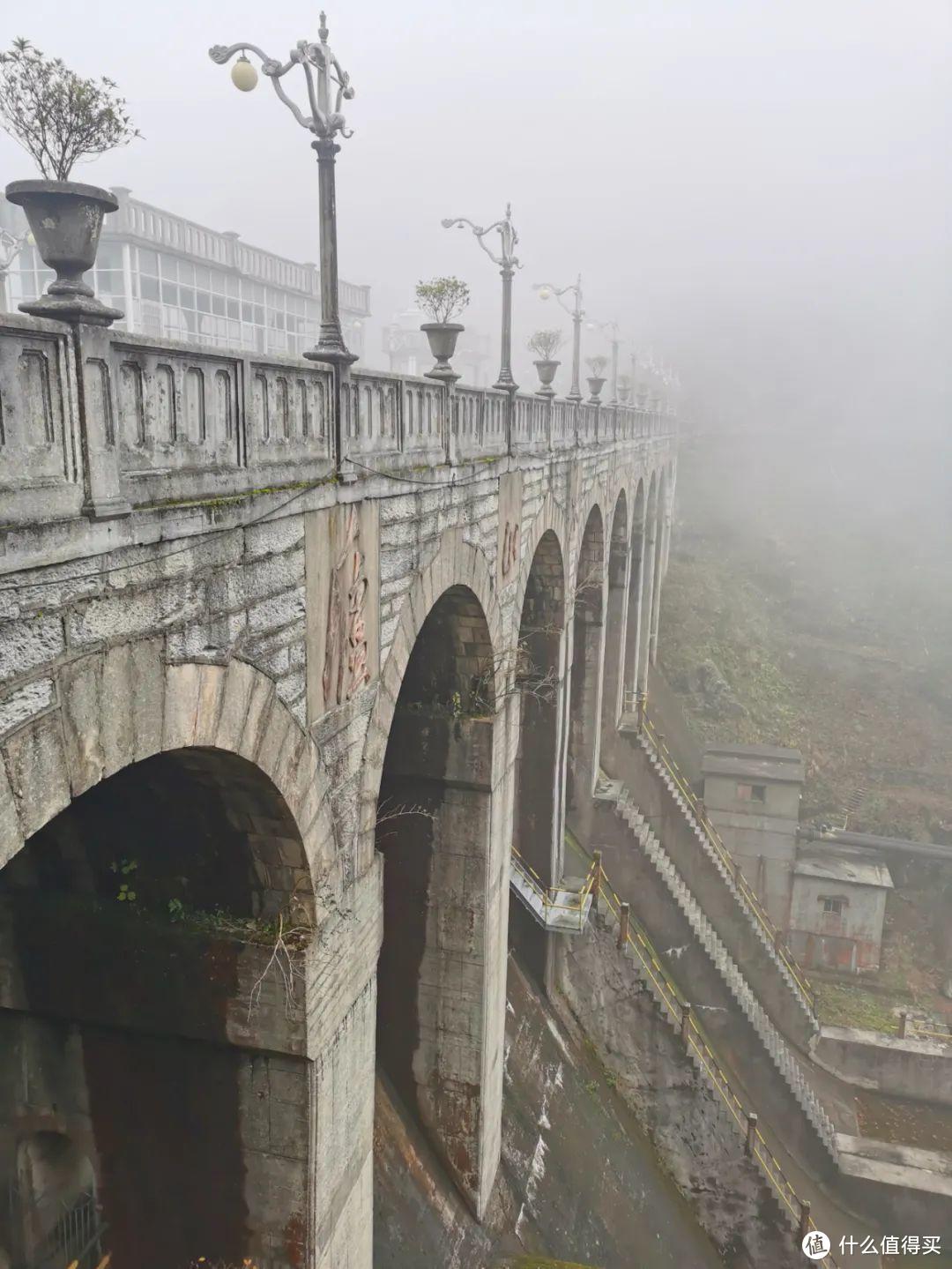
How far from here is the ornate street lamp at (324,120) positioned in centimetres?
570

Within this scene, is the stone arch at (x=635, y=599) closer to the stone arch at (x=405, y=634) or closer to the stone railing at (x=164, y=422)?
the stone arch at (x=405, y=634)

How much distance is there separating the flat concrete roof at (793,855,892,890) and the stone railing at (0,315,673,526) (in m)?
23.3

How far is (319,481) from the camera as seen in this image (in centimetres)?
605

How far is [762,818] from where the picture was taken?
27750mm

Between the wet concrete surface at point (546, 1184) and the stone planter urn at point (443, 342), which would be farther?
the wet concrete surface at point (546, 1184)

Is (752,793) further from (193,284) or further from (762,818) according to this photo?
(193,284)

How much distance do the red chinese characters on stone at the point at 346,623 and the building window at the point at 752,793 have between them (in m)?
23.0

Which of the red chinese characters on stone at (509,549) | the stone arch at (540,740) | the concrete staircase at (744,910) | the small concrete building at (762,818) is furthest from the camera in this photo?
the small concrete building at (762,818)

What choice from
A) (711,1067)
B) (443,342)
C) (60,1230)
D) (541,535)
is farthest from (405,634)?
(711,1067)

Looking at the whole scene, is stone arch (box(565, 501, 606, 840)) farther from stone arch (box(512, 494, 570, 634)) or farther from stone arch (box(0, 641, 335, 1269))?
stone arch (box(0, 641, 335, 1269))

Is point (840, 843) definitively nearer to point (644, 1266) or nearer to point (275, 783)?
point (644, 1266)

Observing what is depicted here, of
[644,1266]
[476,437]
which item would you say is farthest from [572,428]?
[644,1266]

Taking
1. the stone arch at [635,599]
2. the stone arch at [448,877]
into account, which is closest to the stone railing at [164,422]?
the stone arch at [448,877]

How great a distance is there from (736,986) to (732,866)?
5.60 m
